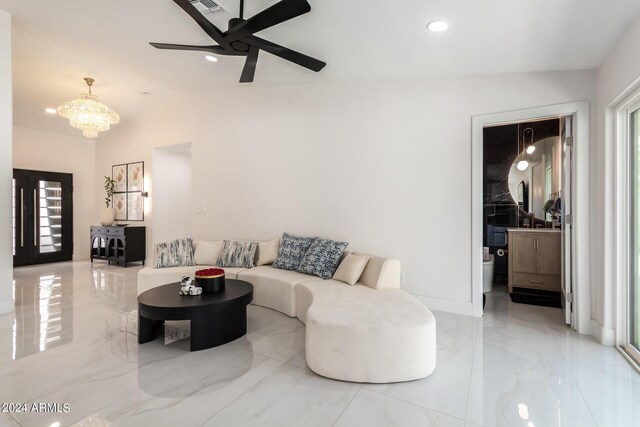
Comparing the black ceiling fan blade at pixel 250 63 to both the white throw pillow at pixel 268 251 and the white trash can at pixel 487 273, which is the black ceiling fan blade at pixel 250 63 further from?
the white trash can at pixel 487 273

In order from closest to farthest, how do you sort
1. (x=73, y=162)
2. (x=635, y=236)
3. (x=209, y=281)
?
(x=635, y=236) → (x=209, y=281) → (x=73, y=162)

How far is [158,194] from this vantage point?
6152 mm

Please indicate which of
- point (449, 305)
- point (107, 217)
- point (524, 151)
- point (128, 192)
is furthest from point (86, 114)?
point (524, 151)

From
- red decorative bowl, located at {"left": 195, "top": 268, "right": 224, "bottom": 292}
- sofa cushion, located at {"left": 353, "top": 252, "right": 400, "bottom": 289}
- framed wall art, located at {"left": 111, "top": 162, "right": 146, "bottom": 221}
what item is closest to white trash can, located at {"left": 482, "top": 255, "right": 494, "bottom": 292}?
sofa cushion, located at {"left": 353, "top": 252, "right": 400, "bottom": 289}

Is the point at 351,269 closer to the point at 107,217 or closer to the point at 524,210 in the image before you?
the point at 524,210

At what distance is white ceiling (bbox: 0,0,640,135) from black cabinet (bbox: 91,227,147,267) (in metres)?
3.09

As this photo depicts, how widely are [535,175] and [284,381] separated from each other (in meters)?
4.68

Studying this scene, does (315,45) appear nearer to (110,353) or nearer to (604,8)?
(604,8)

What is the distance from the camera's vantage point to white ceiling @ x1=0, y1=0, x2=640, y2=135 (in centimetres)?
223

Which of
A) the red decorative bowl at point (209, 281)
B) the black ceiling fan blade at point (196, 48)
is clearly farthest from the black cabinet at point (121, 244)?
the black ceiling fan blade at point (196, 48)

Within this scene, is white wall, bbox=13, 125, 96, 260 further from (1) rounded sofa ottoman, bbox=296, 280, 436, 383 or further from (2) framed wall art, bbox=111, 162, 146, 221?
(1) rounded sofa ottoman, bbox=296, 280, 436, 383

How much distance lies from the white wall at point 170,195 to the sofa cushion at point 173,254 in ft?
5.82

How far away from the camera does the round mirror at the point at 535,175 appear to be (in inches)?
172

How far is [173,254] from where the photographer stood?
4141mm
